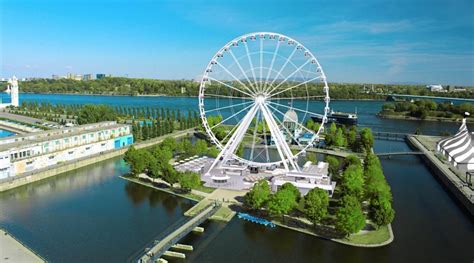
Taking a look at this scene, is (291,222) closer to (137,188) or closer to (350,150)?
(137,188)

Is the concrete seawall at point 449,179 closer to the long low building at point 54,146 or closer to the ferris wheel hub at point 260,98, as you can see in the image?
the ferris wheel hub at point 260,98

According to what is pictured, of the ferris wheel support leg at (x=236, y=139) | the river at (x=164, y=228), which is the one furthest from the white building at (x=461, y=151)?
the ferris wheel support leg at (x=236, y=139)

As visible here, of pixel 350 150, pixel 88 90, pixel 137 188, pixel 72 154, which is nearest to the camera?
pixel 137 188

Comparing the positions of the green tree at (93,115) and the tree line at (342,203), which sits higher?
the green tree at (93,115)

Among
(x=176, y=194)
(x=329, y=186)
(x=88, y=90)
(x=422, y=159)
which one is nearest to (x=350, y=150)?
(x=422, y=159)

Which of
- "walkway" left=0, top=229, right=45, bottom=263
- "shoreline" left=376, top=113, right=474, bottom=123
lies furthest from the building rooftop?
"shoreline" left=376, top=113, right=474, bottom=123
